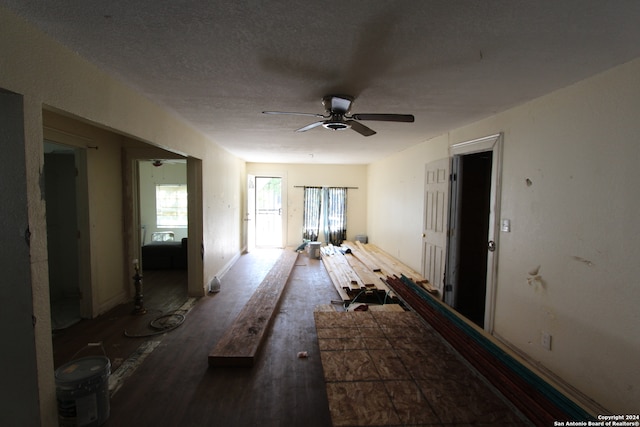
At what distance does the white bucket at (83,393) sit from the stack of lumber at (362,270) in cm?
291

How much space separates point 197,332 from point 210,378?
36.8 inches

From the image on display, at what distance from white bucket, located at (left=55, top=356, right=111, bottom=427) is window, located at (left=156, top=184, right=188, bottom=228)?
639cm

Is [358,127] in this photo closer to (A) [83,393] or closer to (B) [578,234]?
(B) [578,234]

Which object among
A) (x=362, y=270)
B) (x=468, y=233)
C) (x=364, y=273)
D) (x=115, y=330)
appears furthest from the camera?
(x=362, y=270)

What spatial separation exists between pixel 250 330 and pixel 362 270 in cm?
278

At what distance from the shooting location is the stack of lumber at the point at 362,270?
4.43 meters

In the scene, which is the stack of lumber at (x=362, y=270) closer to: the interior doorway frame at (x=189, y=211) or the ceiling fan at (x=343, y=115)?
the interior doorway frame at (x=189, y=211)

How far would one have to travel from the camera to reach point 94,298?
357 cm

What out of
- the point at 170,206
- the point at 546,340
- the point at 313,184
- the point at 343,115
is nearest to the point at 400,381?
the point at 546,340

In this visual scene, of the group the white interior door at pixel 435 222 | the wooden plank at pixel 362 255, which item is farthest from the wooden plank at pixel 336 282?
the white interior door at pixel 435 222

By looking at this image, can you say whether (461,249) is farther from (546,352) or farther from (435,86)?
(435,86)

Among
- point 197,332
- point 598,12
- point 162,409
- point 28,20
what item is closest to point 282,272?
point 197,332

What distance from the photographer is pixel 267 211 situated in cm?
903

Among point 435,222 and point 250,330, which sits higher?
point 435,222
